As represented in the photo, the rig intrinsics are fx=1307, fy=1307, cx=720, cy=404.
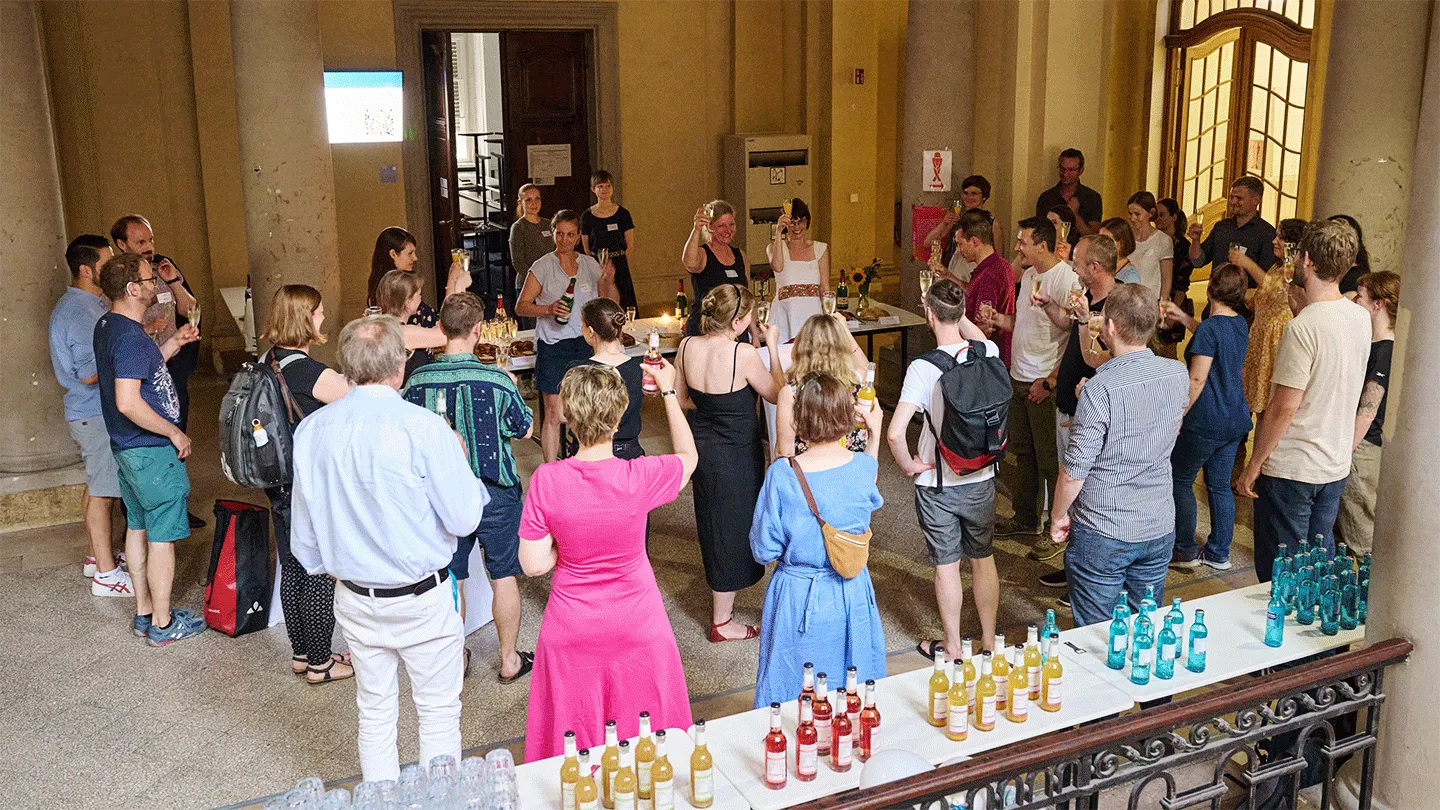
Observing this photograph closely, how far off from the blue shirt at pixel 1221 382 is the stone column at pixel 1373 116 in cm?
224

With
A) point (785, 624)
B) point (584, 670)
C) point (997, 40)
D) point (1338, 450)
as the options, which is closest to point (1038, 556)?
point (1338, 450)

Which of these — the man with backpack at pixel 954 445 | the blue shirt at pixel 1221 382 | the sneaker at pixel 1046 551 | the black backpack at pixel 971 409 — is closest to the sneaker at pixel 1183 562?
the sneaker at pixel 1046 551

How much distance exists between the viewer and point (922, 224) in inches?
349

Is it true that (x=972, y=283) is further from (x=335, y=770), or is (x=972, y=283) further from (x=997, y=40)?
(x=335, y=770)

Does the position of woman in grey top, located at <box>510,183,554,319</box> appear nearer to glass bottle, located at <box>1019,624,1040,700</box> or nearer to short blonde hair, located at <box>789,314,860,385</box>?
short blonde hair, located at <box>789,314,860,385</box>

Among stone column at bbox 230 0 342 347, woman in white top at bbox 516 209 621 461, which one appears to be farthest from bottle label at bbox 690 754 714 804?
stone column at bbox 230 0 342 347

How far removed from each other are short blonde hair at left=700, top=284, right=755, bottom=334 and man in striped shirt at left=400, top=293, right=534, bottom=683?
2.84ft

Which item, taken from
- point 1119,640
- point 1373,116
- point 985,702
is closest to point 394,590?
point 985,702

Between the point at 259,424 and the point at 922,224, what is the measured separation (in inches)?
205

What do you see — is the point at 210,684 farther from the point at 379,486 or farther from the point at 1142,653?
the point at 1142,653

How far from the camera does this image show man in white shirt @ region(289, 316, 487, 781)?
3.76 metres

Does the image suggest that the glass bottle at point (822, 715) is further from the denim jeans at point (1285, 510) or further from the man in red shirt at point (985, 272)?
the man in red shirt at point (985, 272)

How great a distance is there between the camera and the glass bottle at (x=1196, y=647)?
3861 mm

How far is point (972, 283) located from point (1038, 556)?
1.51m
